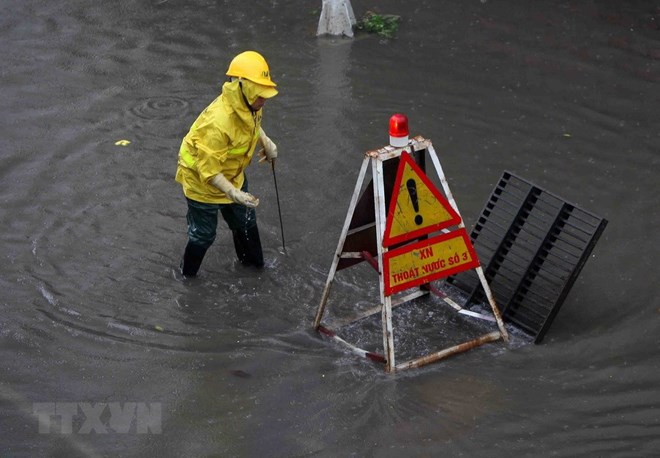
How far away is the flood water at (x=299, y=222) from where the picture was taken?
228 inches

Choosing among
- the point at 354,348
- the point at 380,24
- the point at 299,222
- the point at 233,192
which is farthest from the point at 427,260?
the point at 380,24

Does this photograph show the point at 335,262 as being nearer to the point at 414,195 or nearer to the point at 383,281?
the point at 383,281

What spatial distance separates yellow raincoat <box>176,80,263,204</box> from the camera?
6.62 metres

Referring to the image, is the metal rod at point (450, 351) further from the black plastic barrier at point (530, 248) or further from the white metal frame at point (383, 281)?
the black plastic barrier at point (530, 248)

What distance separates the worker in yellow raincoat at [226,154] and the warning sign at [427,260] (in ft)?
3.51

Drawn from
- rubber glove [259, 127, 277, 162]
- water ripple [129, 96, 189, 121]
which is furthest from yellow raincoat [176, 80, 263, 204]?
water ripple [129, 96, 189, 121]

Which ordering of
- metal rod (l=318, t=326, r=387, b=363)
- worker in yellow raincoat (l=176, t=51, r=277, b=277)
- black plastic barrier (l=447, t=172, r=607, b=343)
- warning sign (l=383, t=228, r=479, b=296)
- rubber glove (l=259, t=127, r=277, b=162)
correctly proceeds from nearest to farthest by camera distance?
warning sign (l=383, t=228, r=479, b=296) → metal rod (l=318, t=326, r=387, b=363) → black plastic barrier (l=447, t=172, r=607, b=343) → worker in yellow raincoat (l=176, t=51, r=277, b=277) → rubber glove (l=259, t=127, r=277, b=162)

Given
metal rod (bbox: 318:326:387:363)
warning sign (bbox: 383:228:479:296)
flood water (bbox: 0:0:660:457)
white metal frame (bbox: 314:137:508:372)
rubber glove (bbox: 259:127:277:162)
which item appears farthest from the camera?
rubber glove (bbox: 259:127:277:162)

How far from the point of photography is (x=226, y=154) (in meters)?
6.73

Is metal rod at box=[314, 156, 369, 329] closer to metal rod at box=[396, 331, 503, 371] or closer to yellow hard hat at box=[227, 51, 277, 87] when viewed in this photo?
metal rod at box=[396, 331, 503, 371]

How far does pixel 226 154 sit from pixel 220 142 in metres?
0.11

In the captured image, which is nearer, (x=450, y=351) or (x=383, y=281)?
(x=383, y=281)

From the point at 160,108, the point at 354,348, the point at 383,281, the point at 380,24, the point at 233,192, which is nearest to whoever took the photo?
the point at 383,281

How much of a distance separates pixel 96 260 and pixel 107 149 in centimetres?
202
